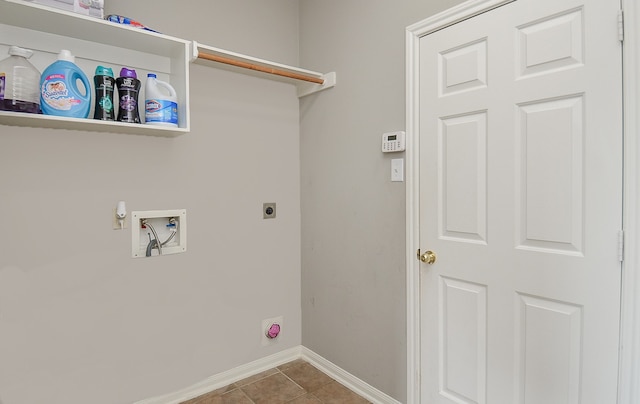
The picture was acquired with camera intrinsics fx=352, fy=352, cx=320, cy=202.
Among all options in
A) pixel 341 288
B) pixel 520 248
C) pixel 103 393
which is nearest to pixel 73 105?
pixel 103 393

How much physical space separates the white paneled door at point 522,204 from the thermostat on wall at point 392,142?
11cm

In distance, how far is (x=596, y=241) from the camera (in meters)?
1.18

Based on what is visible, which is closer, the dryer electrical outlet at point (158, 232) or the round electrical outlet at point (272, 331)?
the dryer electrical outlet at point (158, 232)

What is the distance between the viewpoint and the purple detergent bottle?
159 cm

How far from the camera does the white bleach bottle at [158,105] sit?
5.33 ft

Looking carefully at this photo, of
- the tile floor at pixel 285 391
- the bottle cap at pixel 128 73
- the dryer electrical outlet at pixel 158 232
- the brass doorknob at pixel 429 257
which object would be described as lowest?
the tile floor at pixel 285 391

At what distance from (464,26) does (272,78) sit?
3.88ft

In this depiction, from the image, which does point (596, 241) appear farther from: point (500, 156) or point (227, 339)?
point (227, 339)

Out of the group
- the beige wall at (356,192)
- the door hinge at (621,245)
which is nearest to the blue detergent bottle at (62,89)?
the beige wall at (356,192)

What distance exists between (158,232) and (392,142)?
1328 millimetres

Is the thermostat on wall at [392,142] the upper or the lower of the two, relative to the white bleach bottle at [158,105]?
lower

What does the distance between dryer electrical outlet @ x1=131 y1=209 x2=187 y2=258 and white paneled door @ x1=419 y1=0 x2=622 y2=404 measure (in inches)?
50.7

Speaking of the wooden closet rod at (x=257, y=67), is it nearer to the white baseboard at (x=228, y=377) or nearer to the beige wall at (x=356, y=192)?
the beige wall at (x=356, y=192)

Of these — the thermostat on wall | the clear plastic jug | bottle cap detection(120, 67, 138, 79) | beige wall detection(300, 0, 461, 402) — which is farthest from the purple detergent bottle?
the thermostat on wall
